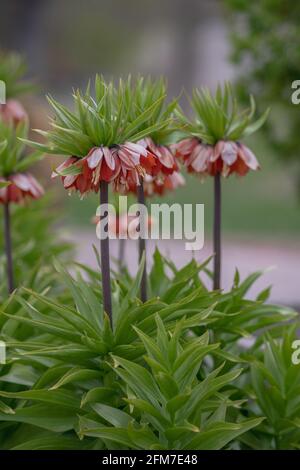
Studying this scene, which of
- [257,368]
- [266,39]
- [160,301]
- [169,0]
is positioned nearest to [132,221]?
[160,301]

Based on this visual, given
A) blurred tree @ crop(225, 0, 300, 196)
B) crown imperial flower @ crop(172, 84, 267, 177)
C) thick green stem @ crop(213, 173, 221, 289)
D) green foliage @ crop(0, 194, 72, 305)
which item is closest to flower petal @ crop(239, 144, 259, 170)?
crown imperial flower @ crop(172, 84, 267, 177)

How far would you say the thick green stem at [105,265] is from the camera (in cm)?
162

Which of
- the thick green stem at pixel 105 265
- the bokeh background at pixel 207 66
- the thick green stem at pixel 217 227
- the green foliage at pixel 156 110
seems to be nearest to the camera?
the thick green stem at pixel 105 265

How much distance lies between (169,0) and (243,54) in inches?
509

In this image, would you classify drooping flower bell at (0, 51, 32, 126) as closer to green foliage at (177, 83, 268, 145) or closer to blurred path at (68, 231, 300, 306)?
green foliage at (177, 83, 268, 145)

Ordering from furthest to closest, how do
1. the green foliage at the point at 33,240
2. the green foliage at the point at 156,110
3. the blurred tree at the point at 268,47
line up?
the blurred tree at the point at 268,47
the green foliage at the point at 33,240
the green foliage at the point at 156,110

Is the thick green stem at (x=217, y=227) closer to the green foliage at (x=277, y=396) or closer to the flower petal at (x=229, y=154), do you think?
the flower petal at (x=229, y=154)

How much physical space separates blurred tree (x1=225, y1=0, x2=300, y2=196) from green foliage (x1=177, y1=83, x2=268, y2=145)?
9.32 feet

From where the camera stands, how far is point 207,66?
1600 centimetres

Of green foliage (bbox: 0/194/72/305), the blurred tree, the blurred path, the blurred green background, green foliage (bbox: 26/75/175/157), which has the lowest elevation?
the blurred path

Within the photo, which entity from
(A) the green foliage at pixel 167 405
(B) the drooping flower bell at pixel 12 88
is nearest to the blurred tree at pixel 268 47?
(B) the drooping flower bell at pixel 12 88

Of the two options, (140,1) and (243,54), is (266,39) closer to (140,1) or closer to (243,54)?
(243,54)

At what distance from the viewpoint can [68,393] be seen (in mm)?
1709

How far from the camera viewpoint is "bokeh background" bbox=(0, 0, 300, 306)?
4898 mm
